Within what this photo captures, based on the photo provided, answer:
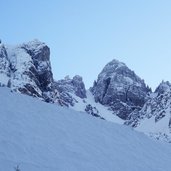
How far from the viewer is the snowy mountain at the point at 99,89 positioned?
80.3 meters

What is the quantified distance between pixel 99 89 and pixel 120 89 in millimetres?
14278

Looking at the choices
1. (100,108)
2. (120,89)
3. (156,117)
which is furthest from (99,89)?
(156,117)

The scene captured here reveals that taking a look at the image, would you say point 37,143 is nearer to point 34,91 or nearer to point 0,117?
point 0,117

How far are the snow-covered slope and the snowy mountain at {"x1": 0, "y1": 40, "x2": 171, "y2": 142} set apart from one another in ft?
15.1

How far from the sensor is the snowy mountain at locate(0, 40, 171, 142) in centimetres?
8031

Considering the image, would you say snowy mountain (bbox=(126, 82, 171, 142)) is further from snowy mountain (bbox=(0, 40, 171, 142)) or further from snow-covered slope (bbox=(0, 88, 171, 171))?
snow-covered slope (bbox=(0, 88, 171, 171))

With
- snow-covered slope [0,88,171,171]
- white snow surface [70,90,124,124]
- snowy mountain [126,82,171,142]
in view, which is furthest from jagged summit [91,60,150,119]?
snow-covered slope [0,88,171,171]

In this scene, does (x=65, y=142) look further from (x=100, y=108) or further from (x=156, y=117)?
(x=100, y=108)

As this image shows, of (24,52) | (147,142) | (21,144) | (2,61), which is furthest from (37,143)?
(24,52)

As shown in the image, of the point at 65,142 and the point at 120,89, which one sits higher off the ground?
the point at 120,89

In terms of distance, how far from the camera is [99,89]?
160750mm

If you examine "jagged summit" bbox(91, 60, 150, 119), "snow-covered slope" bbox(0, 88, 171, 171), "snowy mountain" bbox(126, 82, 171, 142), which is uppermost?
"jagged summit" bbox(91, 60, 150, 119)

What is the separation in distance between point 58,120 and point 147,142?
143 inches

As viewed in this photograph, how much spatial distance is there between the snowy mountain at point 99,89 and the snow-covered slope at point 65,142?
4601 millimetres
